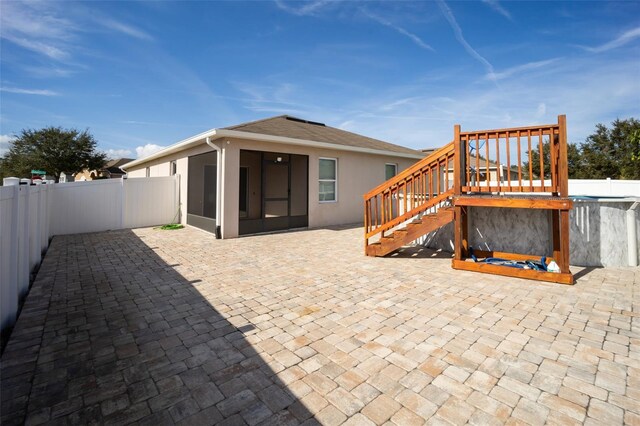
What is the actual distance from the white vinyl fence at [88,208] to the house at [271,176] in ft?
2.54

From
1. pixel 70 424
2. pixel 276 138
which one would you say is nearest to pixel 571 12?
pixel 276 138

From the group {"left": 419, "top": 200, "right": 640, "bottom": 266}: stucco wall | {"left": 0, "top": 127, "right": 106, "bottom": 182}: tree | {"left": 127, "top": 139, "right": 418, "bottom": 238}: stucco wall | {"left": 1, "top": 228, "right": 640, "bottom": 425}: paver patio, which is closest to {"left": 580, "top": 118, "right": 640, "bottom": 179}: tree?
{"left": 127, "top": 139, "right": 418, "bottom": 238}: stucco wall

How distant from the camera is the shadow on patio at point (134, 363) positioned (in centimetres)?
175

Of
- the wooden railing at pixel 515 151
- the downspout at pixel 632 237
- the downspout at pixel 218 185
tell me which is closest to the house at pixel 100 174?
the downspout at pixel 218 185

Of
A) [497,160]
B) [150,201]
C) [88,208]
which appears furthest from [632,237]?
[88,208]

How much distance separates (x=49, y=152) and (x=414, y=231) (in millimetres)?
→ 39151

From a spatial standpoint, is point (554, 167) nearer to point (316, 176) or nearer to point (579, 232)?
point (579, 232)

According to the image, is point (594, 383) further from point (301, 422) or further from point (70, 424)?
point (70, 424)

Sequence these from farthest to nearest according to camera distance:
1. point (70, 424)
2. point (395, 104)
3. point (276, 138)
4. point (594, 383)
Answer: point (395, 104)
point (276, 138)
point (594, 383)
point (70, 424)

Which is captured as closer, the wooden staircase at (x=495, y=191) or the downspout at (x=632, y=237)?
the wooden staircase at (x=495, y=191)

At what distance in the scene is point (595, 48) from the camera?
8.52 metres

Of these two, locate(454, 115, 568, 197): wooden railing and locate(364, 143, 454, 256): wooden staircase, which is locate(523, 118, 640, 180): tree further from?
locate(364, 143, 454, 256): wooden staircase

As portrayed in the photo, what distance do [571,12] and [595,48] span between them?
5.85ft

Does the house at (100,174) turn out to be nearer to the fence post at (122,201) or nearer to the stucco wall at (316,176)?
the fence post at (122,201)
